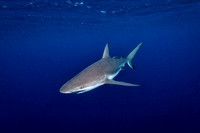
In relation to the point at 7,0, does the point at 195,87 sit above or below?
below

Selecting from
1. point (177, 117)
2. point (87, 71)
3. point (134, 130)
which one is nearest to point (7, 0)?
point (87, 71)

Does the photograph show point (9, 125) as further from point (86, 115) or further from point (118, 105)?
point (118, 105)

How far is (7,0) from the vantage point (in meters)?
10.9

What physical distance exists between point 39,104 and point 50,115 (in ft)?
9.25

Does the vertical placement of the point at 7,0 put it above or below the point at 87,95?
above

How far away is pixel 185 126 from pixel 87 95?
26.5 feet

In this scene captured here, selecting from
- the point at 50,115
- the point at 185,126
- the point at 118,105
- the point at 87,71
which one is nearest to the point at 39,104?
the point at 50,115

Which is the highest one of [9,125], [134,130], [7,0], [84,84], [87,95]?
[7,0]

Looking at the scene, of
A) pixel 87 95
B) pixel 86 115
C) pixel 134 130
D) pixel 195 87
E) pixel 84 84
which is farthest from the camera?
pixel 195 87

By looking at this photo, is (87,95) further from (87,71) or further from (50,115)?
(87,71)

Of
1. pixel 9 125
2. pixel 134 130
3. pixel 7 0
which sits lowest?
pixel 9 125

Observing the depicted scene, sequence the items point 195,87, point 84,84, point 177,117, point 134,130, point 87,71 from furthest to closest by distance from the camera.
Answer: point 195,87
point 177,117
point 134,130
point 87,71
point 84,84

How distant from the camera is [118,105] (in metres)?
12.1

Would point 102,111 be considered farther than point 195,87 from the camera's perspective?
No
